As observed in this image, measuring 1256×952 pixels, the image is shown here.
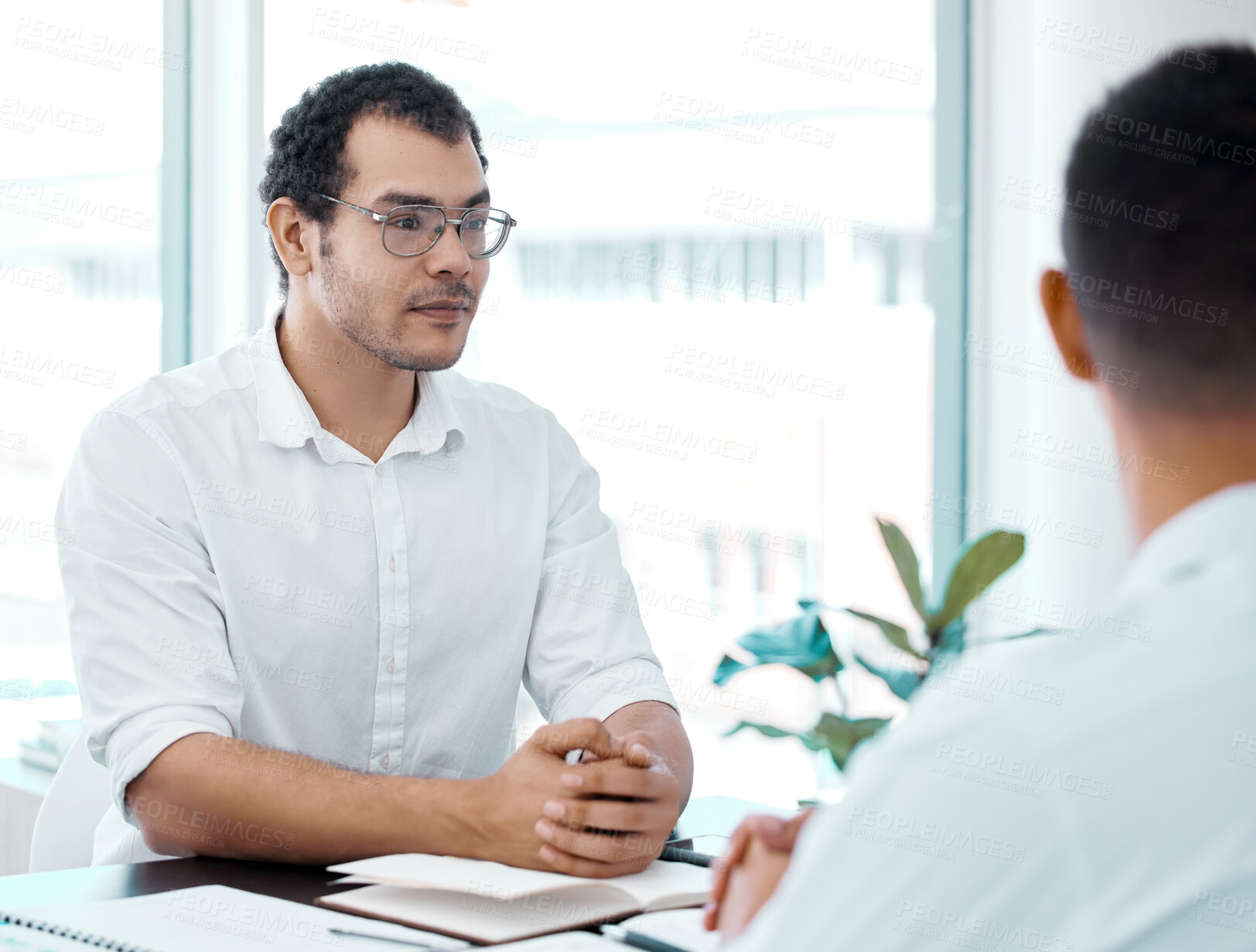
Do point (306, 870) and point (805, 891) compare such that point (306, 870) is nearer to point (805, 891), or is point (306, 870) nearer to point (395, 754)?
point (395, 754)

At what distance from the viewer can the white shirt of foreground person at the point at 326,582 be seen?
1599 mm

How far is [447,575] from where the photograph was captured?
6.13 ft

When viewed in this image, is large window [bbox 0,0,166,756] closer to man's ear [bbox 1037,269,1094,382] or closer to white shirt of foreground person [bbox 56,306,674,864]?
white shirt of foreground person [bbox 56,306,674,864]

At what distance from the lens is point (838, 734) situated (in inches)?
47.3

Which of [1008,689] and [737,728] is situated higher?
[1008,689]

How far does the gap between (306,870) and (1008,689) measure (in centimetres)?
96

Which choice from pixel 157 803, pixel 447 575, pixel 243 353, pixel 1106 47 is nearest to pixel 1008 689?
pixel 157 803

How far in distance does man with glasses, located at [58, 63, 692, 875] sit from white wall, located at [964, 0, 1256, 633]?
170cm

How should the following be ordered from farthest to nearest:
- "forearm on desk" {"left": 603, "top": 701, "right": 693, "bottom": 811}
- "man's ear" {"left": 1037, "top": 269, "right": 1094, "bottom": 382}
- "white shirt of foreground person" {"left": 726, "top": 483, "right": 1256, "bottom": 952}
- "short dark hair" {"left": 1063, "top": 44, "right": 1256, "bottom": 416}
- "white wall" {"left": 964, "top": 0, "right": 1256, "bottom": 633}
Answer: "white wall" {"left": 964, "top": 0, "right": 1256, "bottom": 633}, "forearm on desk" {"left": 603, "top": 701, "right": 693, "bottom": 811}, "man's ear" {"left": 1037, "top": 269, "right": 1094, "bottom": 382}, "short dark hair" {"left": 1063, "top": 44, "right": 1256, "bottom": 416}, "white shirt of foreground person" {"left": 726, "top": 483, "right": 1256, "bottom": 952}

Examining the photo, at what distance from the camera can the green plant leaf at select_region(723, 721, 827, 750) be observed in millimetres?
1211

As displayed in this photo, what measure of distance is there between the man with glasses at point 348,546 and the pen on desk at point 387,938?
1.05 ft

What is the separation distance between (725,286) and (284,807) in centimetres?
258

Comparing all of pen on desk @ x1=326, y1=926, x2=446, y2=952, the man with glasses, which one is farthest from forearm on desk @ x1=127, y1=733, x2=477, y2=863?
pen on desk @ x1=326, y1=926, x2=446, y2=952

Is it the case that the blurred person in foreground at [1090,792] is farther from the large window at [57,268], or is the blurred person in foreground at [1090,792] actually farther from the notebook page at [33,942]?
the large window at [57,268]
